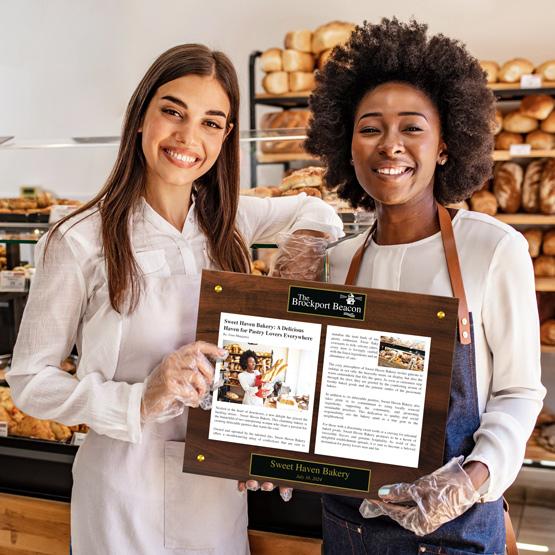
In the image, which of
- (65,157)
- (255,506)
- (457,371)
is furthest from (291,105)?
(457,371)

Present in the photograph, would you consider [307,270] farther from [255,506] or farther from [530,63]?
[530,63]

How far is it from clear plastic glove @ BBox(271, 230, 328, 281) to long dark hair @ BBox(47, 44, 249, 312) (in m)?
0.13

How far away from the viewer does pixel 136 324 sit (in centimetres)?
147

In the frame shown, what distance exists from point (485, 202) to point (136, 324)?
3303 mm

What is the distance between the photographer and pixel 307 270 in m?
1.51

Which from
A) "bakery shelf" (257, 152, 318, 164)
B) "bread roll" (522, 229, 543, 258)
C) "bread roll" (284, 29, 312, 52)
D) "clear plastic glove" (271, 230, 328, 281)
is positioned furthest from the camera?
"bread roll" (284, 29, 312, 52)

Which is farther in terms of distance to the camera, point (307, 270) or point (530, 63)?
point (530, 63)

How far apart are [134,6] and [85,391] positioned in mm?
4627

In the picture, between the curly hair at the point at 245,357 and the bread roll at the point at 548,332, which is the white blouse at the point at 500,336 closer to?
the curly hair at the point at 245,357

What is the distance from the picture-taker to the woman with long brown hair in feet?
4.78

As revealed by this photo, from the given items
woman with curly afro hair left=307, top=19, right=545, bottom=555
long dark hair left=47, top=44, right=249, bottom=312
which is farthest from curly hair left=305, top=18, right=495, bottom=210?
Result: long dark hair left=47, top=44, right=249, bottom=312

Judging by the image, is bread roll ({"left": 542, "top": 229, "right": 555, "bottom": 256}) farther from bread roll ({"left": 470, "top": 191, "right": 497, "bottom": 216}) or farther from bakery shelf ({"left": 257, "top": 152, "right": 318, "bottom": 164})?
bakery shelf ({"left": 257, "top": 152, "right": 318, "bottom": 164})

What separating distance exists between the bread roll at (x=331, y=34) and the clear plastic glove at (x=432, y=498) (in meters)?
3.74

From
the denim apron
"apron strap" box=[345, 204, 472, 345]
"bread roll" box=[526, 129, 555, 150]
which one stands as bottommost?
the denim apron
